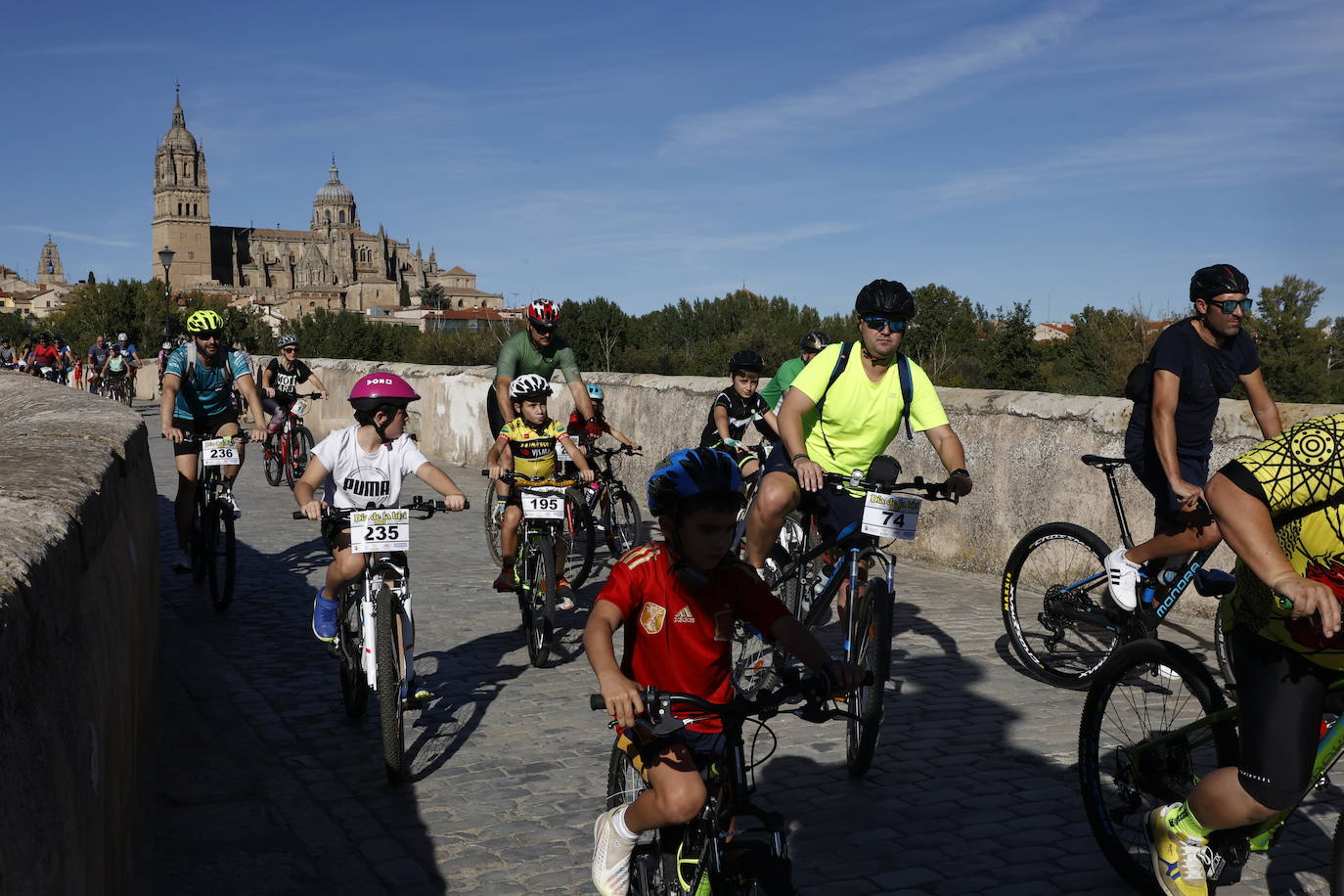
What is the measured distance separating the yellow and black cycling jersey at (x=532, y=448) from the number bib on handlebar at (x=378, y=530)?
8.76 feet

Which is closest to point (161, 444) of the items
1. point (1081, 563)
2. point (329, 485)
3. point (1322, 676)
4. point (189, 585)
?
point (189, 585)

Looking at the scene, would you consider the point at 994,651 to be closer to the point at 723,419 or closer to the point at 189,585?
the point at 723,419

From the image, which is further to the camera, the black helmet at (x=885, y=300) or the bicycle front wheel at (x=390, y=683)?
the black helmet at (x=885, y=300)

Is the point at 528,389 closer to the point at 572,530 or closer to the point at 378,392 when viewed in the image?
the point at 572,530

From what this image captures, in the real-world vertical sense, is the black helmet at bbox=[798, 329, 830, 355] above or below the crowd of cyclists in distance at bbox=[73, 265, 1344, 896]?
above

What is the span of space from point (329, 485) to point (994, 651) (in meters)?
3.79

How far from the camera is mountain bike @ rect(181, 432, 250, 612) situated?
8242 mm

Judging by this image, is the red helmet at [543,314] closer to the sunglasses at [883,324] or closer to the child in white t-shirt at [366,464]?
the child in white t-shirt at [366,464]

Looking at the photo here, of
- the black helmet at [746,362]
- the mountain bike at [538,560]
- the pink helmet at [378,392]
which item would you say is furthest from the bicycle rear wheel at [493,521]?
the pink helmet at [378,392]

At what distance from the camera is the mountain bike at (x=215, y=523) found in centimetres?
824

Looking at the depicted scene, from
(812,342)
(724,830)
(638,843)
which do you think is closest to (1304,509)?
(724,830)

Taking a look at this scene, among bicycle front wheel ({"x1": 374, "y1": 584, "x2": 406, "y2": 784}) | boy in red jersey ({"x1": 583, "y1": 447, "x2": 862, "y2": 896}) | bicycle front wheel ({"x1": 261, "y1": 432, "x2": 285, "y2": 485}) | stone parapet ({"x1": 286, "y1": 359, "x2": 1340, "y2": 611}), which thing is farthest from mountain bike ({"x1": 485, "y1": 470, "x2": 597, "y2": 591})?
bicycle front wheel ({"x1": 261, "y1": 432, "x2": 285, "y2": 485})

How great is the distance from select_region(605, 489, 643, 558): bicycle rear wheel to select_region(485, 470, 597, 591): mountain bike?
0.33 metres

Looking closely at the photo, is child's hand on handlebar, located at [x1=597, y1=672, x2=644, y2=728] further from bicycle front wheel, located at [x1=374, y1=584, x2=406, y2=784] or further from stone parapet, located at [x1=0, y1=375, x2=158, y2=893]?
bicycle front wheel, located at [x1=374, y1=584, x2=406, y2=784]
